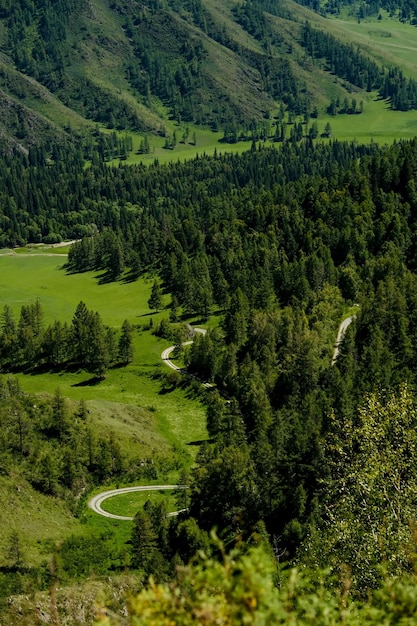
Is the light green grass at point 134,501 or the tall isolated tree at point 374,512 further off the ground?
the tall isolated tree at point 374,512

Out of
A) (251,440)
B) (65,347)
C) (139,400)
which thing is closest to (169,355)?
(139,400)

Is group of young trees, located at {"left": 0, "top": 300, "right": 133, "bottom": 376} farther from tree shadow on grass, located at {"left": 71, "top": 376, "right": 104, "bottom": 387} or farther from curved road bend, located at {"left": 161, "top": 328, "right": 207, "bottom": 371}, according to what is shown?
curved road bend, located at {"left": 161, "top": 328, "right": 207, "bottom": 371}

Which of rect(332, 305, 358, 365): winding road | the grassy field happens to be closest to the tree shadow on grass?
the grassy field

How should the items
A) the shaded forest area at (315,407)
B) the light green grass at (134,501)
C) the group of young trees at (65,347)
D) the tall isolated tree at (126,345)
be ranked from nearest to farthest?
the shaded forest area at (315,407), the light green grass at (134,501), the group of young trees at (65,347), the tall isolated tree at (126,345)

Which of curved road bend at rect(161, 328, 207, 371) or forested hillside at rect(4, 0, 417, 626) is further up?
forested hillside at rect(4, 0, 417, 626)

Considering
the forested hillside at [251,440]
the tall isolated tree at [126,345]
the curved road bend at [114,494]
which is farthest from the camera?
the tall isolated tree at [126,345]

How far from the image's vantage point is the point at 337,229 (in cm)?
19800

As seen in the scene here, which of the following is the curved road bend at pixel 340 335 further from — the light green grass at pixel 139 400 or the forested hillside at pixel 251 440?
the light green grass at pixel 139 400

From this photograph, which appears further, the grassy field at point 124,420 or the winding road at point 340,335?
the winding road at point 340,335

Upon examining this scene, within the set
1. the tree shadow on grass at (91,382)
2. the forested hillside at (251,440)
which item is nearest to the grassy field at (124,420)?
the tree shadow on grass at (91,382)

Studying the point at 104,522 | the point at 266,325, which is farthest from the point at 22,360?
the point at 104,522

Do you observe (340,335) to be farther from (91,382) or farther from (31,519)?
(31,519)

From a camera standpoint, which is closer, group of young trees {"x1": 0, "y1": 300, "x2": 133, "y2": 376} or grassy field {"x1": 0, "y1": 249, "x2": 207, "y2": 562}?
grassy field {"x1": 0, "y1": 249, "x2": 207, "y2": 562}

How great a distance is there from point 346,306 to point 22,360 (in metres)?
86.1
